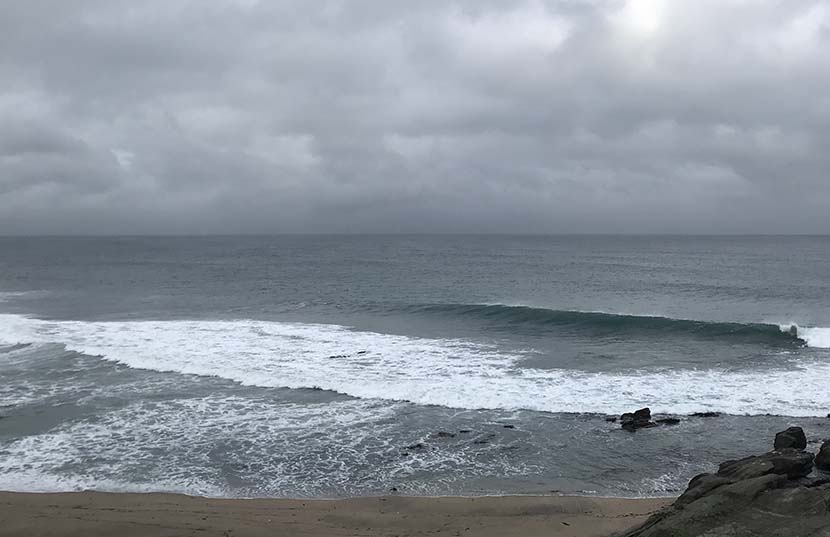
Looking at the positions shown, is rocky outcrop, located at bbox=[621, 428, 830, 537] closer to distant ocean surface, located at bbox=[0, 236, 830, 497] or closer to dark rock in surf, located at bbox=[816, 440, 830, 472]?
dark rock in surf, located at bbox=[816, 440, 830, 472]

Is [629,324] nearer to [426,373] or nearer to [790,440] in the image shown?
[426,373]

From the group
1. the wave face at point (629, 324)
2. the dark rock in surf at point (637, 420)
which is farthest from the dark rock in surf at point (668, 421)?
the wave face at point (629, 324)

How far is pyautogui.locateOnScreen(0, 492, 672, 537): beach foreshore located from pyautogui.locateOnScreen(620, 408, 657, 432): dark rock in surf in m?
4.80

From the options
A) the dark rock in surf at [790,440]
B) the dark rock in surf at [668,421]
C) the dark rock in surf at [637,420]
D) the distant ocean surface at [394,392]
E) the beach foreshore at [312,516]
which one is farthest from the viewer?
the dark rock in surf at [668,421]

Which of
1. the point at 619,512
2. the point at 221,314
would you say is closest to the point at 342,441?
the point at 619,512

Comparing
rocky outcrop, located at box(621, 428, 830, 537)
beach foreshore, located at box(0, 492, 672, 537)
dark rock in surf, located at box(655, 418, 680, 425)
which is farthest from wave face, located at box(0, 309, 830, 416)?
rocky outcrop, located at box(621, 428, 830, 537)

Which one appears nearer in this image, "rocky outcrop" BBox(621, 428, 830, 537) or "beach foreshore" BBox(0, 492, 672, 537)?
"rocky outcrop" BBox(621, 428, 830, 537)

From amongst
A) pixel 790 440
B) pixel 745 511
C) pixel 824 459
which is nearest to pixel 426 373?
pixel 790 440

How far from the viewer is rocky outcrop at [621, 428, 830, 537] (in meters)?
8.61

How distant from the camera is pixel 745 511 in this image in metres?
9.25

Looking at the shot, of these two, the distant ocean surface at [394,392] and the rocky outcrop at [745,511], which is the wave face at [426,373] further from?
the rocky outcrop at [745,511]

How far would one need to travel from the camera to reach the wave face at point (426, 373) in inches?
779

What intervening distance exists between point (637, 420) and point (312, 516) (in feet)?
33.7

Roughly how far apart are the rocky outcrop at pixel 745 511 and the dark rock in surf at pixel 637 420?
595cm
